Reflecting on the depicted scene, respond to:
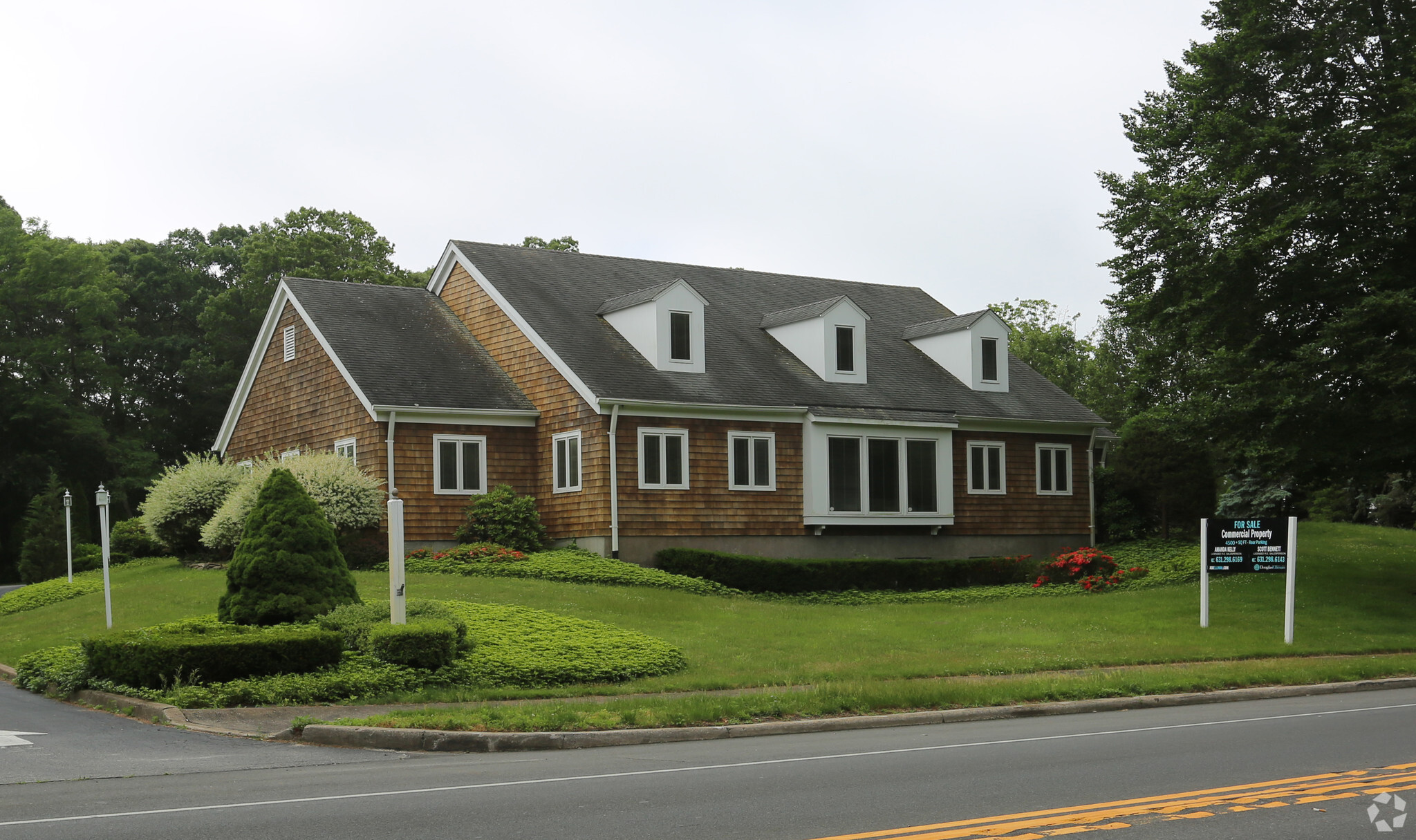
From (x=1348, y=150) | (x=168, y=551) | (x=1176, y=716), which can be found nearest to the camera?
(x=1176, y=716)

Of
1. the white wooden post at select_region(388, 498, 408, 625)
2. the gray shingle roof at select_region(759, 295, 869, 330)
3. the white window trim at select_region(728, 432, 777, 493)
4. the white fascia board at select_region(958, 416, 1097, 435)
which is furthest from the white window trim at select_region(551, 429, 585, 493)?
the white wooden post at select_region(388, 498, 408, 625)

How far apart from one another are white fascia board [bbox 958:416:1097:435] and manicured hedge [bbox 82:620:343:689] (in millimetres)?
22057

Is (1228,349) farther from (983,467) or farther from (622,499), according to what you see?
(622,499)

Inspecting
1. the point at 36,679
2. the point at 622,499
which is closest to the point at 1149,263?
the point at 622,499

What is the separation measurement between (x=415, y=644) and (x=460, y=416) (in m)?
15.4

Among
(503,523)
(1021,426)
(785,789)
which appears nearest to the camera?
(785,789)

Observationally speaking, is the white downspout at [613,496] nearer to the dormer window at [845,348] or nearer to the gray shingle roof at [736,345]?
the gray shingle roof at [736,345]

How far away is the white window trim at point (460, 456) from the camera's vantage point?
103 ft

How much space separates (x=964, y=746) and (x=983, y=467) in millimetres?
24715

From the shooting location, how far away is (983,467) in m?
36.2

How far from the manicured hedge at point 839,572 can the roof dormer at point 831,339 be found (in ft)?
19.0

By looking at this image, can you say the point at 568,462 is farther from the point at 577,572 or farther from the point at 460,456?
the point at 577,572

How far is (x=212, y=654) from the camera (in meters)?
15.9

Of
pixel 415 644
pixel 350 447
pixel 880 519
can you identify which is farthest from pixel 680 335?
pixel 415 644
